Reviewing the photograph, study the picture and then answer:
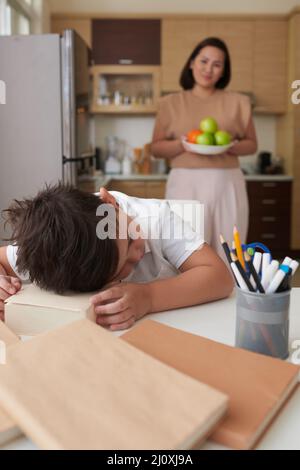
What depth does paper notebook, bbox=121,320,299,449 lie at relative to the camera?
523 mm

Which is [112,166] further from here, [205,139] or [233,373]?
[233,373]

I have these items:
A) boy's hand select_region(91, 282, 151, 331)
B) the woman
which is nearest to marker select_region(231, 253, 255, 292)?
boy's hand select_region(91, 282, 151, 331)

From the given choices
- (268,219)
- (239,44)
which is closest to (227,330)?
(268,219)

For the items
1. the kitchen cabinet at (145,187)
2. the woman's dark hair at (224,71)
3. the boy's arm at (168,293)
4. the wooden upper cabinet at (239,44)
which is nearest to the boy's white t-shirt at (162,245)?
the boy's arm at (168,293)

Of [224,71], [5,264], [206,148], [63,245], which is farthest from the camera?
[224,71]

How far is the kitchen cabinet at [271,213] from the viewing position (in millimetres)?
4566

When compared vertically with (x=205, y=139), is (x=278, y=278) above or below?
below

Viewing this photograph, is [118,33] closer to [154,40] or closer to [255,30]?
[154,40]

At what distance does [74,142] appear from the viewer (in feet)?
8.66

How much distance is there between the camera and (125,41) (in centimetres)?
459

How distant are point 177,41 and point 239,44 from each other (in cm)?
56

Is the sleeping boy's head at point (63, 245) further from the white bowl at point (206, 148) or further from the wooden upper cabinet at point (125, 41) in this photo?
the wooden upper cabinet at point (125, 41)

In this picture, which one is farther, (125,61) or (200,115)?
(125,61)

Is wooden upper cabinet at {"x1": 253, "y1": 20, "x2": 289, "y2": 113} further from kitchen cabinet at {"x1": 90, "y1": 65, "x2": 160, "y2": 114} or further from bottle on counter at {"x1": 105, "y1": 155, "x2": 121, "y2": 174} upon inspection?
bottle on counter at {"x1": 105, "y1": 155, "x2": 121, "y2": 174}
